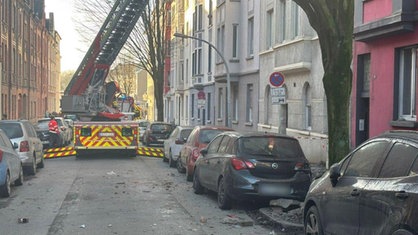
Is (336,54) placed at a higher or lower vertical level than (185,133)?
higher

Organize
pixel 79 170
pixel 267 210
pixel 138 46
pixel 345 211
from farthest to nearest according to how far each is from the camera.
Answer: pixel 138 46 < pixel 79 170 < pixel 267 210 < pixel 345 211

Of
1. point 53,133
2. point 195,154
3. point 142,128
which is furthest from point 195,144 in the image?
point 142,128

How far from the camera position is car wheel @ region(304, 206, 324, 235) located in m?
6.85

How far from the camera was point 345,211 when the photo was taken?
609 cm

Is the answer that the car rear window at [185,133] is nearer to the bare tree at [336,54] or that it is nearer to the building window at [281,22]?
the building window at [281,22]

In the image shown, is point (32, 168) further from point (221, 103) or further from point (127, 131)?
point (221, 103)

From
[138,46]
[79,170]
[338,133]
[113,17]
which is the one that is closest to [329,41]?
[338,133]

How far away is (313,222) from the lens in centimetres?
711

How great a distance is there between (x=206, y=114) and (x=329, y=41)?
28691 mm

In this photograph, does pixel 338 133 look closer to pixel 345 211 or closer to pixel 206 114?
pixel 345 211

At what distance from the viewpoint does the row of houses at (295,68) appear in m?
13.6

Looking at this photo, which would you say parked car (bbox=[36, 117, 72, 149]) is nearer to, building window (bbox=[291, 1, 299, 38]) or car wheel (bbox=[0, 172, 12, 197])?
building window (bbox=[291, 1, 299, 38])

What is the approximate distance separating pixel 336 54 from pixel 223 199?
10.8 feet

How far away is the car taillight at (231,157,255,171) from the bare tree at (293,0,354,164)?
58.0 inches
